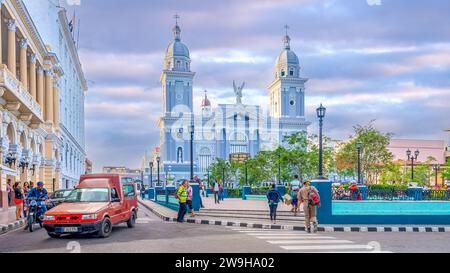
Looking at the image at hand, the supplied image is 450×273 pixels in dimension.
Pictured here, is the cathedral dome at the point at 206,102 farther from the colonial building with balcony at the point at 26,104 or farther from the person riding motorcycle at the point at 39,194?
the person riding motorcycle at the point at 39,194

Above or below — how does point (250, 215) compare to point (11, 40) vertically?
below

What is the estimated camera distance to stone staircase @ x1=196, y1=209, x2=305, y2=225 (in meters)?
22.5

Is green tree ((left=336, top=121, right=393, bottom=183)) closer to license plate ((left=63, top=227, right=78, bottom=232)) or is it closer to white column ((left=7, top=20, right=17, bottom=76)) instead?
white column ((left=7, top=20, right=17, bottom=76))

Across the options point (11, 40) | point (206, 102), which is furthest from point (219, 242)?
point (206, 102)

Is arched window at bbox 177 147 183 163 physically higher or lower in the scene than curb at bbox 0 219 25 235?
higher

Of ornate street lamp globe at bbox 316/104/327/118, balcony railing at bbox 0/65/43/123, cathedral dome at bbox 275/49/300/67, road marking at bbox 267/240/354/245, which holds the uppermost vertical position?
cathedral dome at bbox 275/49/300/67

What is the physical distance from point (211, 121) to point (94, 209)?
295ft

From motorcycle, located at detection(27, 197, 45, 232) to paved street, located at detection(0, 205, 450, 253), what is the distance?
1.66ft

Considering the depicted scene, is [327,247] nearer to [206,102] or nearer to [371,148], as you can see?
[371,148]

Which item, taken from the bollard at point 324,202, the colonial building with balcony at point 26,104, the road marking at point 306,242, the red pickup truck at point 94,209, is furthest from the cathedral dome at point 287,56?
the road marking at point 306,242

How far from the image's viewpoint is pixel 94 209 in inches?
610

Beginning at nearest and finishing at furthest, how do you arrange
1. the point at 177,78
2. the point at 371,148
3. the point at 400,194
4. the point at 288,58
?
1. the point at 400,194
2. the point at 371,148
3. the point at 177,78
4. the point at 288,58

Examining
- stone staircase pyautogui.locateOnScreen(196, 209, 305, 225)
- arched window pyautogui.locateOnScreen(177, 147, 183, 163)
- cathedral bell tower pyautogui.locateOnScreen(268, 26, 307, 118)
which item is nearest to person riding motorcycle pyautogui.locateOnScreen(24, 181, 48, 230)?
stone staircase pyautogui.locateOnScreen(196, 209, 305, 225)

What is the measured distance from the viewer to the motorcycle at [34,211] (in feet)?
59.1
